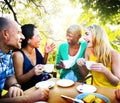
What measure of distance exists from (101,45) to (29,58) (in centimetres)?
66

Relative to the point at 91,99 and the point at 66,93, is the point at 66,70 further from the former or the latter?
the point at 91,99

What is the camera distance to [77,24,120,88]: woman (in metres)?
2.13

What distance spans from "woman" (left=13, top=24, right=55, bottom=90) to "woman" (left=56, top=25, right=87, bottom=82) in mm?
132

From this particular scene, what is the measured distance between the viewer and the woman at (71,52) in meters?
2.34

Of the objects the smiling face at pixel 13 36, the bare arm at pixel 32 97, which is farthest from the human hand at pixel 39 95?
the smiling face at pixel 13 36

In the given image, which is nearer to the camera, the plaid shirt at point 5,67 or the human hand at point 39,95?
the human hand at point 39,95

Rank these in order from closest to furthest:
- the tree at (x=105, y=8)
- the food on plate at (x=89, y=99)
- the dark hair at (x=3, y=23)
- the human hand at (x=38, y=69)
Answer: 1. the food on plate at (x=89, y=99)
2. the dark hair at (x=3, y=23)
3. the human hand at (x=38, y=69)
4. the tree at (x=105, y=8)

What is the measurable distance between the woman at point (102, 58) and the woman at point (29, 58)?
375 millimetres

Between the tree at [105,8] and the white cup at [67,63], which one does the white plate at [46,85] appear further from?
the tree at [105,8]

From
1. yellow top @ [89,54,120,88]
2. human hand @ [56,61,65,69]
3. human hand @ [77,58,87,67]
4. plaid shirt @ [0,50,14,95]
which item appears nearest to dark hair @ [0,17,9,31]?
plaid shirt @ [0,50,14,95]

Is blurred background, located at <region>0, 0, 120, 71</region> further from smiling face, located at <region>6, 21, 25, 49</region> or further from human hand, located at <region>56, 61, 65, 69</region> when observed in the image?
smiling face, located at <region>6, 21, 25, 49</region>

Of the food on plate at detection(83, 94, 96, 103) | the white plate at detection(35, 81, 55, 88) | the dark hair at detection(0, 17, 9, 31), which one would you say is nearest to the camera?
the food on plate at detection(83, 94, 96, 103)

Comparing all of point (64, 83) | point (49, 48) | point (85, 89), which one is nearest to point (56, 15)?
point (49, 48)

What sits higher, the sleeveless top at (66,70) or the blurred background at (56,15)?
the blurred background at (56,15)
